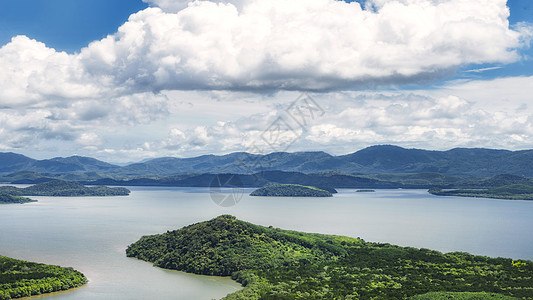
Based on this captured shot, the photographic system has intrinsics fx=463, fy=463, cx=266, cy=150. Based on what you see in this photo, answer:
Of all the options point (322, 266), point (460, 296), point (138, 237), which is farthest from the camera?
point (138, 237)

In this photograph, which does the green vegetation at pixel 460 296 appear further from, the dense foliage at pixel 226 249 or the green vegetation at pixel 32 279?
the green vegetation at pixel 32 279

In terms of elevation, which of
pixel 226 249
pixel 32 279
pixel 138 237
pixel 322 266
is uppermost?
pixel 226 249

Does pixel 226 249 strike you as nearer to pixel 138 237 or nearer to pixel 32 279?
pixel 32 279

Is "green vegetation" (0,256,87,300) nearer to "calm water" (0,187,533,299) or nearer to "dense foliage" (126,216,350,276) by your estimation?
"calm water" (0,187,533,299)

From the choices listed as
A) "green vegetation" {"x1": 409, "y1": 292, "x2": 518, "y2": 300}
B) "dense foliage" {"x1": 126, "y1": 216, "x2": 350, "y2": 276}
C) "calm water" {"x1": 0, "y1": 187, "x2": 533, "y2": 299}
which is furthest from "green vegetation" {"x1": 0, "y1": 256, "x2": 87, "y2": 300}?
"green vegetation" {"x1": 409, "y1": 292, "x2": 518, "y2": 300}

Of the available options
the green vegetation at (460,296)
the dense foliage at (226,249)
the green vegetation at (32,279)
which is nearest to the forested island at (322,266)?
the dense foliage at (226,249)

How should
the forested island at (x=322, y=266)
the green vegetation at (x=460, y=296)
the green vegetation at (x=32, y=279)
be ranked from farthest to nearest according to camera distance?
the forested island at (x=322, y=266), the green vegetation at (x=32, y=279), the green vegetation at (x=460, y=296)

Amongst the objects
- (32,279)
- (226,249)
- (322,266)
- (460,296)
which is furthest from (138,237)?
(460,296)
